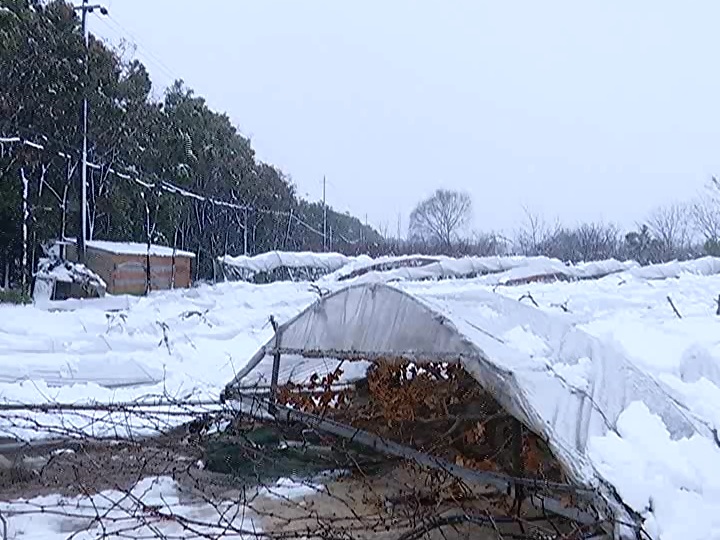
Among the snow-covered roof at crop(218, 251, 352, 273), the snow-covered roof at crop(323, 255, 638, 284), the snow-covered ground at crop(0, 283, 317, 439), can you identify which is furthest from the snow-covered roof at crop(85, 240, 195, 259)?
the snow-covered ground at crop(0, 283, 317, 439)

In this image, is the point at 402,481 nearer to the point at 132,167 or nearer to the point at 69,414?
the point at 69,414

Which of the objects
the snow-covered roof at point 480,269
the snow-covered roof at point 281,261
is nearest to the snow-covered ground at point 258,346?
the snow-covered roof at point 281,261

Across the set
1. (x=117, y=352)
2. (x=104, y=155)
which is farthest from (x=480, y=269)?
(x=117, y=352)

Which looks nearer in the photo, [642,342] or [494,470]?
[494,470]

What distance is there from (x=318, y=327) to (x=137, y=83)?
17.6 meters

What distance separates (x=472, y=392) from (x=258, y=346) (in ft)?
18.3

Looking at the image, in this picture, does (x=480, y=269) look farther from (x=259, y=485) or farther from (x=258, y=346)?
(x=259, y=485)

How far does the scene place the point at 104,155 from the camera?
1922 cm

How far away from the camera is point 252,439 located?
214 inches

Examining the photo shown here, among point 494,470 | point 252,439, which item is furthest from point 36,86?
point 494,470

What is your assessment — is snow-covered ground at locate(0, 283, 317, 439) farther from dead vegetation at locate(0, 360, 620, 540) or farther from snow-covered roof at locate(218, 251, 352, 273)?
snow-covered roof at locate(218, 251, 352, 273)

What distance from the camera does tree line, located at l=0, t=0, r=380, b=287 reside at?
15945mm

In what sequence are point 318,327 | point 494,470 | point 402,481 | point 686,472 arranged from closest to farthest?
1. point 686,472
2. point 494,470
3. point 402,481
4. point 318,327

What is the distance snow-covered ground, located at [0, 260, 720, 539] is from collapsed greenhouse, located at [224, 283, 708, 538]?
0.37 ft
